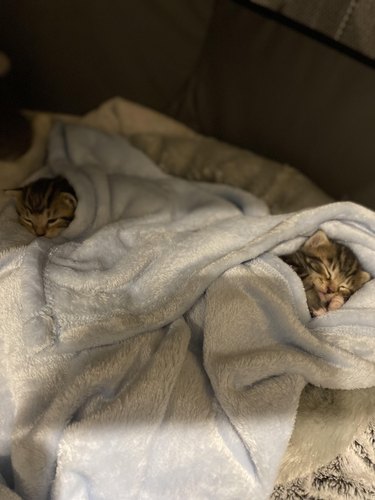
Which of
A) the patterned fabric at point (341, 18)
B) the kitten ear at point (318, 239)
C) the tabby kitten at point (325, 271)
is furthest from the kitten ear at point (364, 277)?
the patterned fabric at point (341, 18)

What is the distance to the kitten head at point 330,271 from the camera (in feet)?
4.26

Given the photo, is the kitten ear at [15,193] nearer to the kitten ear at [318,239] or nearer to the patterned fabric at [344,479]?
the kitten ear at [318,239]

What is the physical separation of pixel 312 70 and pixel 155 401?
3.28 ft

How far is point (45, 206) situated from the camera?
1344mm

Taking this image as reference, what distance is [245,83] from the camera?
1587mm

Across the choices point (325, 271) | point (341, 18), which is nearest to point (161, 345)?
point (325, 271)

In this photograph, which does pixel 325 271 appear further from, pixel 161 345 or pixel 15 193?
pixel 15 193

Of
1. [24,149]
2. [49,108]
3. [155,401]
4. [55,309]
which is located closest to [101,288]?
[55,309]

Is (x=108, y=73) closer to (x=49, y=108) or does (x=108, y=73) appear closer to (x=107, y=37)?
(x=107, y=37)

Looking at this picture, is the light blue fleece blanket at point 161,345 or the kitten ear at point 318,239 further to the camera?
the kitten ear at point 318,239

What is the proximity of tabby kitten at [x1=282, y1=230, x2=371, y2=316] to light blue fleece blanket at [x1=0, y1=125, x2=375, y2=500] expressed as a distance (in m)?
0.04

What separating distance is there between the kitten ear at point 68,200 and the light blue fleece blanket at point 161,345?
0.07 ft

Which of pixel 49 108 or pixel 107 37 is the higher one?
pixel 107 37

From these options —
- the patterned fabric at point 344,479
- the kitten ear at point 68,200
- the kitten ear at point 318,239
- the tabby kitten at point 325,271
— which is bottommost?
the patterned fabric at point 344,479
